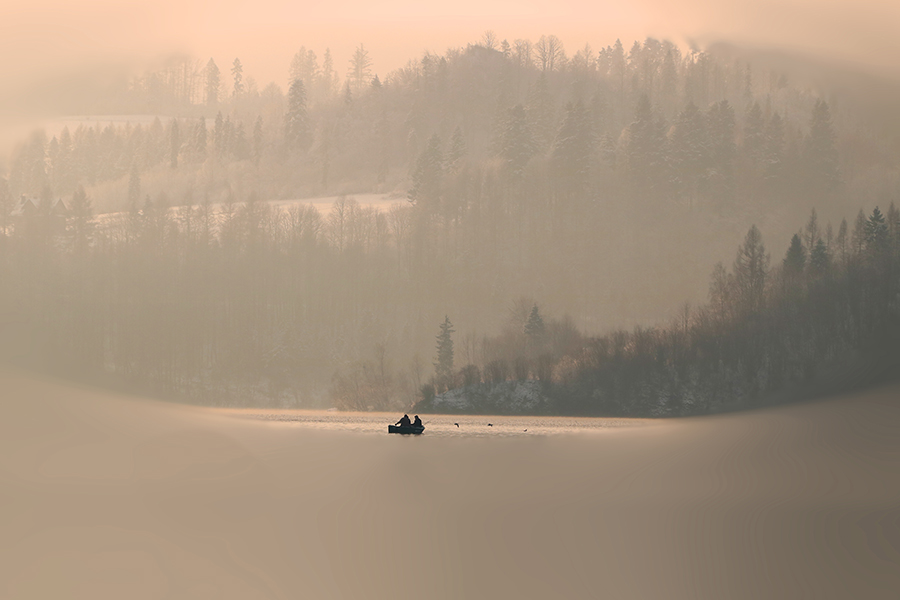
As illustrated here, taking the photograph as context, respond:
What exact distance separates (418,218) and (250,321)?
30698mm

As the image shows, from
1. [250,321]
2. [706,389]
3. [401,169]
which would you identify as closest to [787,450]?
[706,389]

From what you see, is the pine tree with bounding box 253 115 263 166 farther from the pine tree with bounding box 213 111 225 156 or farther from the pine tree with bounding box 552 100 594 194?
the pine tree with bounding box 552 100 594 194

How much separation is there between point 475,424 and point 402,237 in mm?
66698

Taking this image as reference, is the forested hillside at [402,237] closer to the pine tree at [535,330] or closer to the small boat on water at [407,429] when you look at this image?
the pine tree at [535,330]

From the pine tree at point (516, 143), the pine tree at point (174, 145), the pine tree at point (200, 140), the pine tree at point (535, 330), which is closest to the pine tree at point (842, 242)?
the pine tree at point (535, 330)

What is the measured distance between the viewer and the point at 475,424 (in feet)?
310

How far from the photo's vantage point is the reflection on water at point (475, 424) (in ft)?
269

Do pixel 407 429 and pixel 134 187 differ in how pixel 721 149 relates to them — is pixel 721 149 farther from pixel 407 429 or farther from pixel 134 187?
pixel 407 429

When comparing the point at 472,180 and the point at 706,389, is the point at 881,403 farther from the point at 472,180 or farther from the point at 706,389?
the point at 472,180

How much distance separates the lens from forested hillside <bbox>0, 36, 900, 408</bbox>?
140 m

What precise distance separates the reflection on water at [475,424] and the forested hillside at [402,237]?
18.3m

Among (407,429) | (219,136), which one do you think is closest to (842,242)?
(407,429)

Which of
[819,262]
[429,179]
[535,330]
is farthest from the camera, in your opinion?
[429,179]

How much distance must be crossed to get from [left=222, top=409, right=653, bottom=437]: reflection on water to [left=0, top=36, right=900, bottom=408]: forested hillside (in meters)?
18.3
